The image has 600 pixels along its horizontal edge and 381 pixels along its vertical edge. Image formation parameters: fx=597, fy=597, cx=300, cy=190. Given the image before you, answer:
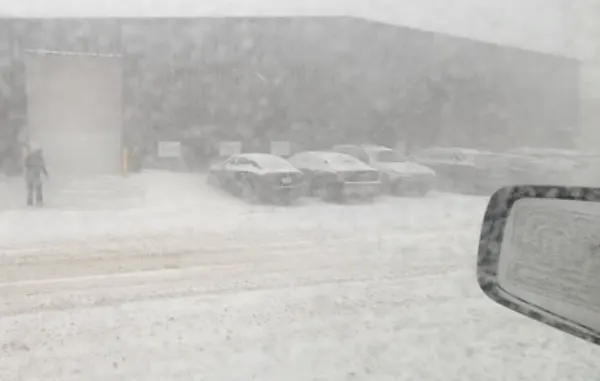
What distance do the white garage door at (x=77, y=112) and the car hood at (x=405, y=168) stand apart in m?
1.42

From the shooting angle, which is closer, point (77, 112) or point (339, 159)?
point (77, 112)

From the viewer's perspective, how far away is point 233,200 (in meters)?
3.21

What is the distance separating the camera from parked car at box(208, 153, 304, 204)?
10.2 ft

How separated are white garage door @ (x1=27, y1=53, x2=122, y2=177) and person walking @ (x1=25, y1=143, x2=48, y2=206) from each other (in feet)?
0.10

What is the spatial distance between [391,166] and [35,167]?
72.2 inches

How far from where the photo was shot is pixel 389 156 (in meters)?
3.32

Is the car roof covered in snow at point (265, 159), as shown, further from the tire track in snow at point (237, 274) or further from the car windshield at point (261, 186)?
the tire track in snow at point (237, 274)

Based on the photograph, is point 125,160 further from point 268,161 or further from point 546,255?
point 546,255

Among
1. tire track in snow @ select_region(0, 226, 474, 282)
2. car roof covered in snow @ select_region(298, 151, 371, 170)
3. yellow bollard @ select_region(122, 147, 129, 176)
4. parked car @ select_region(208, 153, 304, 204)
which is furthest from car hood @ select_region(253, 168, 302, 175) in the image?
yellow bollard @ select_region(122, 147, 129, 176)

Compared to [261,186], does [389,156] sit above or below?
above

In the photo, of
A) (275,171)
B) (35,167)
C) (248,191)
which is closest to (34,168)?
(35,167)

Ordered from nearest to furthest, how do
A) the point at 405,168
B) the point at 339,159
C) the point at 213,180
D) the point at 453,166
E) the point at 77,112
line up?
the point at 77,112 < the point at 213,180 < the point at 339,159 < the point at 405,168 < the point at 453,166

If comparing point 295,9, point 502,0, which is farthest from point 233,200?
point 502,0

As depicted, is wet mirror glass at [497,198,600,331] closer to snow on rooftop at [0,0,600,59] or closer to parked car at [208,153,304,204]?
parked car at [208,153,304,204]
